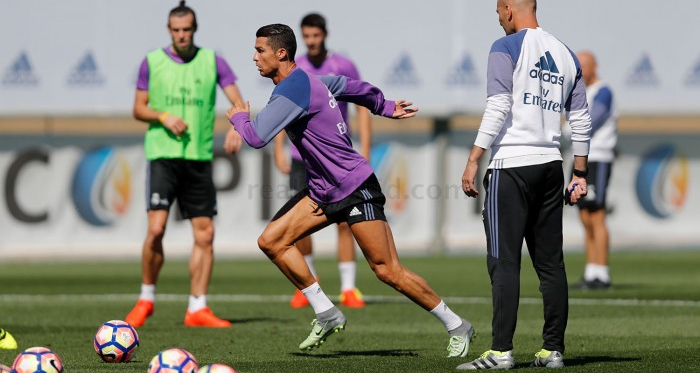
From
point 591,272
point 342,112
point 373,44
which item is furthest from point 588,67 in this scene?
point 373,44

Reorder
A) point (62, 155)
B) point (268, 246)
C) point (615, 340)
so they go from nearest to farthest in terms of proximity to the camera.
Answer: point (268, 246), point (615, 340), point (62, 155)

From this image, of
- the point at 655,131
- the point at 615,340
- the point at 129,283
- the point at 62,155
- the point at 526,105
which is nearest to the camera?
the point at 526,105

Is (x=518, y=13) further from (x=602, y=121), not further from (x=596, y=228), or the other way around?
(x=596, y=228)

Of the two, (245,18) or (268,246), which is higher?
(245,18)

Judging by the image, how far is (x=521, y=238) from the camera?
26.9 feet

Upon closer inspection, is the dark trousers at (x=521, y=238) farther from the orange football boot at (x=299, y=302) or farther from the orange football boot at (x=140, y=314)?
the orange football boot at (x=299, y=302)

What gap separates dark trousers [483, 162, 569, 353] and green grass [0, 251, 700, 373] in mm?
383

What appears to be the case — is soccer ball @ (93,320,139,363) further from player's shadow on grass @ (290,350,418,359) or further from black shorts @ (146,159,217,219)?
black shorts @ (146,159,217,219)

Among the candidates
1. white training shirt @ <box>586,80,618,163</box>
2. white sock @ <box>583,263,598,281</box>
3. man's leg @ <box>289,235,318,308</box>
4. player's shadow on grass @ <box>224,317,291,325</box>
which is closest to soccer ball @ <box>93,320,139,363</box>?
player's shadow on grass @ <box>224,317,291,325</box>

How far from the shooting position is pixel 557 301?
27.1 feet

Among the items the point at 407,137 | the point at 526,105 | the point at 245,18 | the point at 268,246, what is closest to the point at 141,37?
the point at 245,18

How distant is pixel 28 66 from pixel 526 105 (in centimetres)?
1371

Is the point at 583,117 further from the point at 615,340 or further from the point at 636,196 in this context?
the point at 636,196

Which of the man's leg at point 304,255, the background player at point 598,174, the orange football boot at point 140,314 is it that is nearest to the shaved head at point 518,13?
the orange football boot at point 140,314
